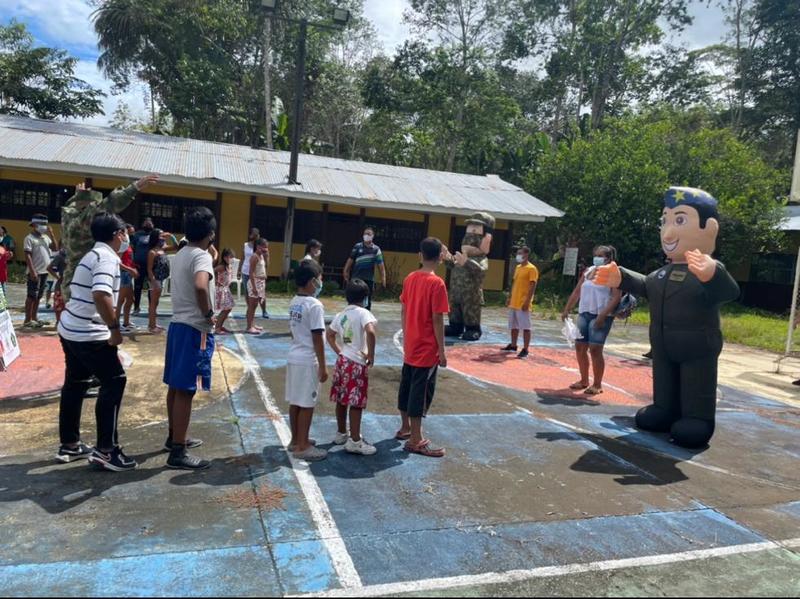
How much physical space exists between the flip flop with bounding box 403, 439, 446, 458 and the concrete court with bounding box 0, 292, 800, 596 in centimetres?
8

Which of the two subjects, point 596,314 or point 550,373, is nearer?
point 596,314

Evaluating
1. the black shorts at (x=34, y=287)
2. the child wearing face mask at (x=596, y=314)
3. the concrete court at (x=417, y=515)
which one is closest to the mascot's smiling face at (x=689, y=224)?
the child wearing face mask at (x=596, y=314)

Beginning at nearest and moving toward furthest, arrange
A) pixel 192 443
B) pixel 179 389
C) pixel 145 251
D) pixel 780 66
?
pixel 179 389 → pixel 192 443 → pixel 145 251 → pixel 780 66

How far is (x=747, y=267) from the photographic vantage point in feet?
72.9

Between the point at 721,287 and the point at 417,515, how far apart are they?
353 cm

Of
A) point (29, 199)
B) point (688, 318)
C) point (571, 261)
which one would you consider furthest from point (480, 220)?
point (29, 199)

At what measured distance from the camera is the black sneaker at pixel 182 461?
412 cm

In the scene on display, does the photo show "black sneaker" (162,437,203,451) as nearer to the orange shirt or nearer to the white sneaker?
the white sneaker

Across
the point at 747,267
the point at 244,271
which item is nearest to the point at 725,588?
the point at 244,271

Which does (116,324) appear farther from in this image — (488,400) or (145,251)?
(145,251)

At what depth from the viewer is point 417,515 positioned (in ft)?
12.1

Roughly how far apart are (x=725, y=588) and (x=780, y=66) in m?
32.5

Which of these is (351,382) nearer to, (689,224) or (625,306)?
(689,224)

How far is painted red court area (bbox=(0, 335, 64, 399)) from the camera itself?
19.0ft
